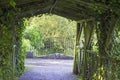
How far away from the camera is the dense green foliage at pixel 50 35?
2331 centimetres

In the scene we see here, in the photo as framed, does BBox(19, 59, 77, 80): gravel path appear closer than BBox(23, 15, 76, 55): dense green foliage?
Yes

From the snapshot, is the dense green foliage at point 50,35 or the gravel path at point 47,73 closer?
the gravel path at point 47,73

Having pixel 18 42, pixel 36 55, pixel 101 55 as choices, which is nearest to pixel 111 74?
pixel 101 55

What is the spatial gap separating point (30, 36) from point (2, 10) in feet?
51.1

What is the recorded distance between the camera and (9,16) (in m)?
7.77

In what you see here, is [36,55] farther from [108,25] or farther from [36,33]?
[108,25]

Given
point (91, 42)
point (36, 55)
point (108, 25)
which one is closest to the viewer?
point (108, 25)

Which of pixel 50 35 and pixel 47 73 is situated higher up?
pixel 50 35

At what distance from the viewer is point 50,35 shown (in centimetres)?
2511

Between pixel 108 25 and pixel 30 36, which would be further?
pixel 30 36

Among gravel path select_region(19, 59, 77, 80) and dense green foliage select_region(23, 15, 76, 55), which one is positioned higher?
dense green foliage select_region(23, 15, 76, 55)

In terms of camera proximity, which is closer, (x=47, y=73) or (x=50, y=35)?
(x=47, y=73)

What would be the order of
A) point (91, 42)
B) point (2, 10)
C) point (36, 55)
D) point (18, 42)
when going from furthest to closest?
point (36, 55), point (18, 42), point (91, 42), point (2, 10)

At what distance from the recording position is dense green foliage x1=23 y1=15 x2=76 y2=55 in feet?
76.5
